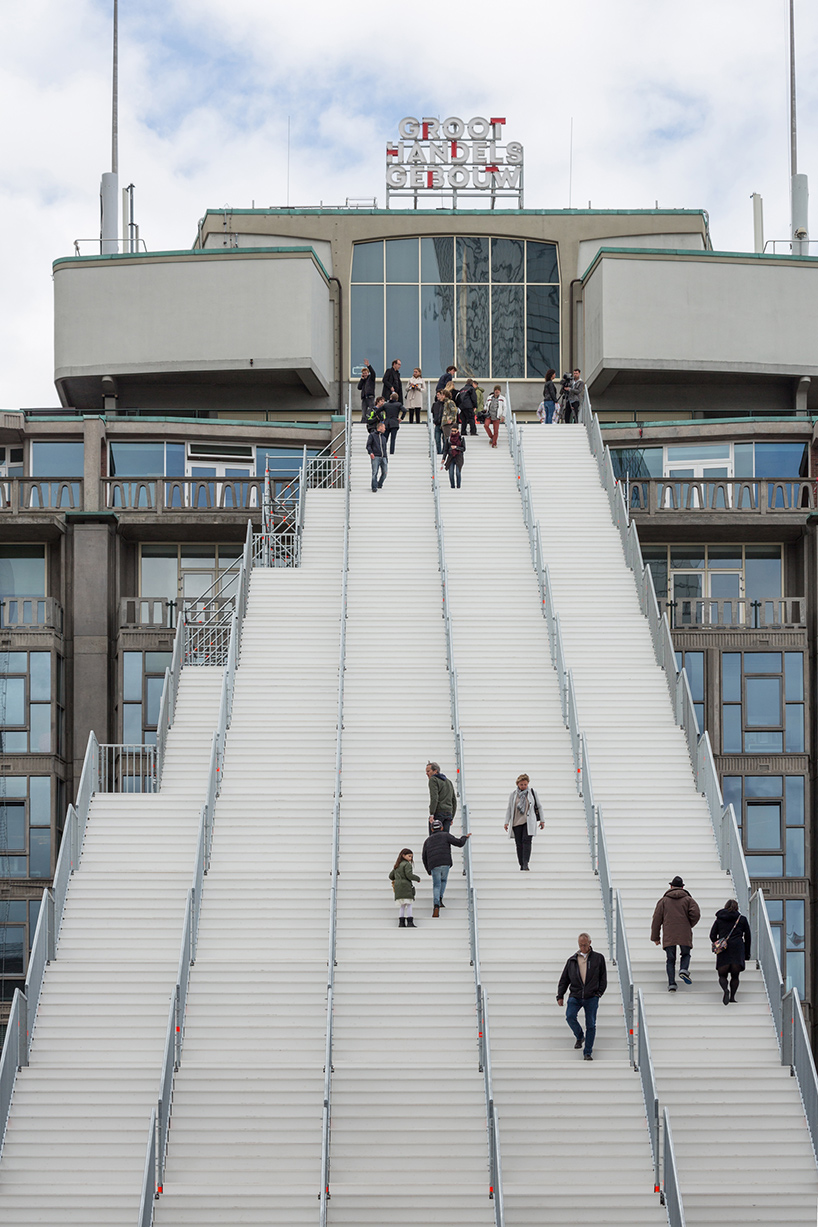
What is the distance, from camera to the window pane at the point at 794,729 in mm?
32812

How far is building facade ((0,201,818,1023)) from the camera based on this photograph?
107 ft

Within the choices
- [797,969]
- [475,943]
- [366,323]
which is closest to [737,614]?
[797,969]

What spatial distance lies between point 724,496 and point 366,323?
11.9 m

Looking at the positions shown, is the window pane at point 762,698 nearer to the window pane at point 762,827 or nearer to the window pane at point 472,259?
the window pane at point 762,827

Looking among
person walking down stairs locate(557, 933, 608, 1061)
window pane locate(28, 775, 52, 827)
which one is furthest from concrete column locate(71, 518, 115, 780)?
person walking down stairs locate(557, 933, 608, 1061)

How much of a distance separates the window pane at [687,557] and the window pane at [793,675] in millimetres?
3458

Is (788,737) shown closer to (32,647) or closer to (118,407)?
(32,647)

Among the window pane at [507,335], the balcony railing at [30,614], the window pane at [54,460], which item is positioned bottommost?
the balcony railing at [30,614]

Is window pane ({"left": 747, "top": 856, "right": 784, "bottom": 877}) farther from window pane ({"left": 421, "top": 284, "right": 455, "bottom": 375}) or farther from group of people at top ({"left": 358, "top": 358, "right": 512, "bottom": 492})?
window pane ({"left": 421, "top": 284, "right": 455, "bottom": 375})

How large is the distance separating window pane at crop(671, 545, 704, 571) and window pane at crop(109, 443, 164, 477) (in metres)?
12.0

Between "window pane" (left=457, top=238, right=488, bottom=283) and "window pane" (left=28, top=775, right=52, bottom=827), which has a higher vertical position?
"window pane" (left=457, top=238, right=488, bottom=283)

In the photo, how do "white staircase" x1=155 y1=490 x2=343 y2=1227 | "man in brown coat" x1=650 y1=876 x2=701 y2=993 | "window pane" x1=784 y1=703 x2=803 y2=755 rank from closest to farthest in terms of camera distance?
"white staircase" x1=155 y1=490 x2=343 y2=1227, "man in brown coat" x1=650 y1=876 x2=701 y2=993, "window pane" x1=784 y1=703 x2=803 y2=755

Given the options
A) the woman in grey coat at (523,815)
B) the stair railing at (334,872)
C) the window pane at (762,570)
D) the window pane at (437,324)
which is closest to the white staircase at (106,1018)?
the stair railing at (334,872)

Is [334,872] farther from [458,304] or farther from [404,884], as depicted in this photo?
[458,304]
